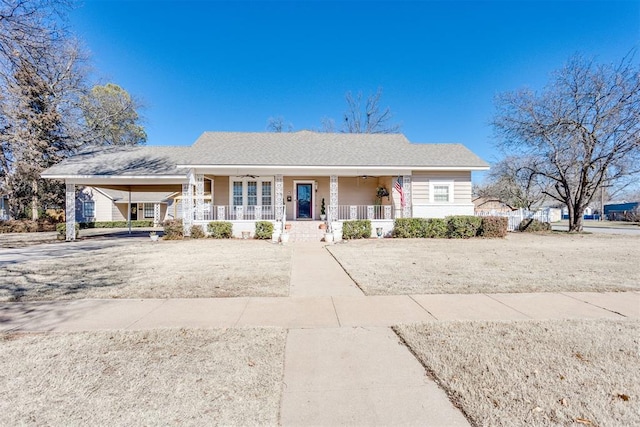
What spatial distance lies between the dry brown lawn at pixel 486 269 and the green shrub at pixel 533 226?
730 cm

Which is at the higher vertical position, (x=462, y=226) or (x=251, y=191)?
(x=251, y=191)

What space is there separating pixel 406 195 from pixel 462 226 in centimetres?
306

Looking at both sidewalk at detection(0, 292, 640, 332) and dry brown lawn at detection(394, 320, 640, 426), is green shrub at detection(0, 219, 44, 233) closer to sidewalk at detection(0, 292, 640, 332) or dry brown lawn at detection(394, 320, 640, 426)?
sidewalk at detection(0, 292, 640, 332)

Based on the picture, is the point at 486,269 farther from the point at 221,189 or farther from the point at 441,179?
the point at 221,189

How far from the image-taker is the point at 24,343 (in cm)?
331

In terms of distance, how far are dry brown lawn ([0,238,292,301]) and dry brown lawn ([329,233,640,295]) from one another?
209cm

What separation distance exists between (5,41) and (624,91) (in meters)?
26.3

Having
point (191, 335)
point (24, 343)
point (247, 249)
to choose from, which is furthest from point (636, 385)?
point (247, 249)

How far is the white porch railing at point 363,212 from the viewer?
1586cm

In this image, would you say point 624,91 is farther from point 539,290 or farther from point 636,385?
point 636,385

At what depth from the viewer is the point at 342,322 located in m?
4.01

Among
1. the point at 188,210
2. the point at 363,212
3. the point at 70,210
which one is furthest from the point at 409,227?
the point at 70,210

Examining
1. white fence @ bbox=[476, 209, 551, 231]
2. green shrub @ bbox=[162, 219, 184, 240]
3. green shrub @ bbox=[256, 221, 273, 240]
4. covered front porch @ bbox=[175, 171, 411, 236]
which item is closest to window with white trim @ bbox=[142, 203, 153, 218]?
covered front porch @ bbox=[175, 171, 411, 236]

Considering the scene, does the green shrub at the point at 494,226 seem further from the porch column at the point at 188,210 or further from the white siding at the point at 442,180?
the porch column at the point at 188,210
